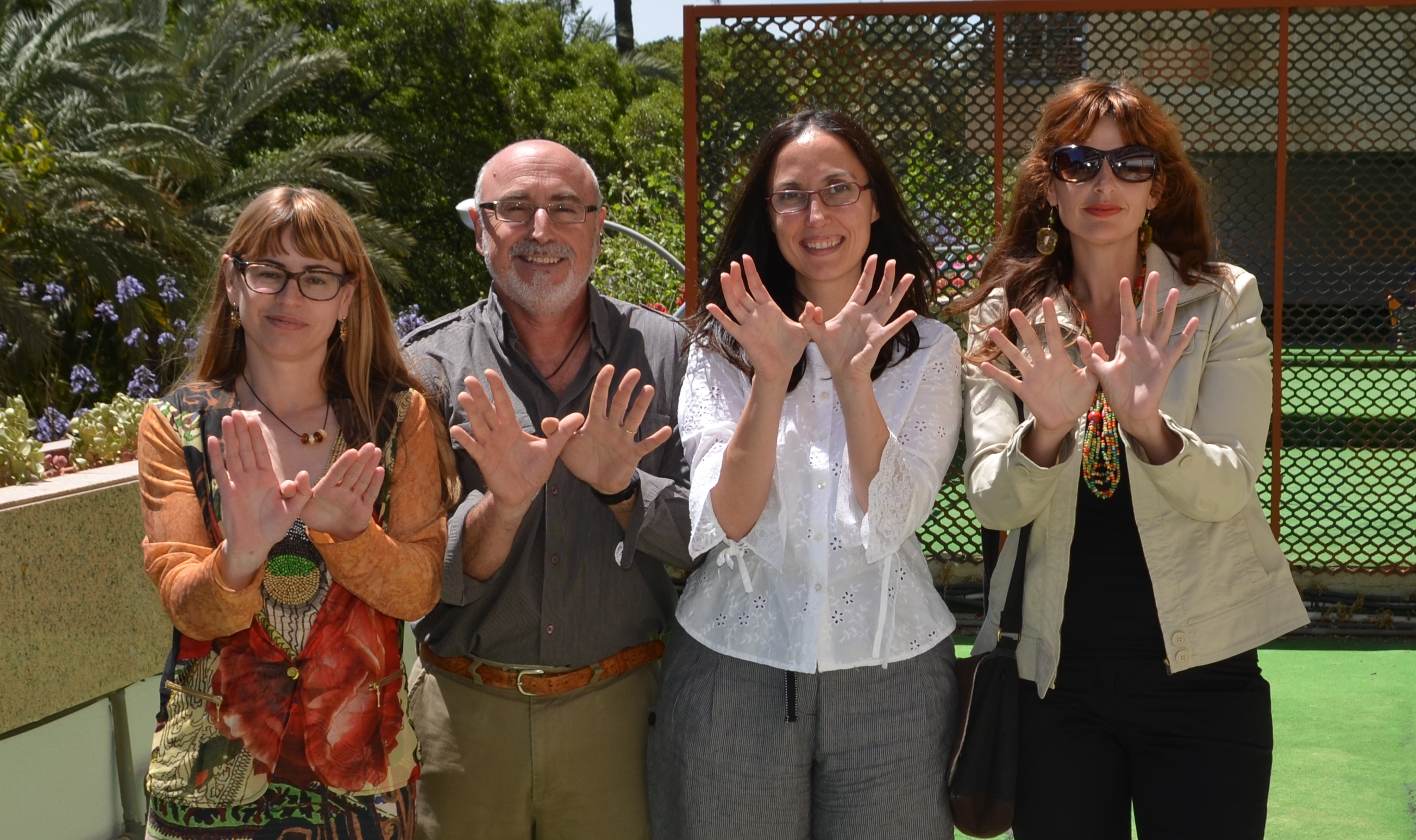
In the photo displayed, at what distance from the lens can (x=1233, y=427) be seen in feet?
8.57

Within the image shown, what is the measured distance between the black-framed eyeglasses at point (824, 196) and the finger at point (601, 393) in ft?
1.76

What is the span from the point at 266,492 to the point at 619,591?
35.8 inches

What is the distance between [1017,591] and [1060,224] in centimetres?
87

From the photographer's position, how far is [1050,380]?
8.19 feet

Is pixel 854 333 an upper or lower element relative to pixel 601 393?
upper

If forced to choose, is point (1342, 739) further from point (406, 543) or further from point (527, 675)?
point (406, 543)

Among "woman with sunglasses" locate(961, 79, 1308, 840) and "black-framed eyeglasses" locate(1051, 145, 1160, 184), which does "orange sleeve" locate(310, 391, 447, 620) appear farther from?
"black-framed eyeglasses" locate(1051, 145, 1160, 184)

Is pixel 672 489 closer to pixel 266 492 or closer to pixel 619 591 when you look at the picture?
pixel 619 591

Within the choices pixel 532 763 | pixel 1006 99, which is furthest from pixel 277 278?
pixel 1006 99

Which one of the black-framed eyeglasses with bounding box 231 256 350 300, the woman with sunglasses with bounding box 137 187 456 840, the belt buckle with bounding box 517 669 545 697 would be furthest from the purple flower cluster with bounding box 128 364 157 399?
the belt buckle with bounding box 517 669 545 697

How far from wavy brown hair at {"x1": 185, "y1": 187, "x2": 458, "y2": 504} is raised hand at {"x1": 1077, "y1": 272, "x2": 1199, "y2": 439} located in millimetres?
1412

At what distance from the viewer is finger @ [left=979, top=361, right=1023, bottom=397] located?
8.20 ft

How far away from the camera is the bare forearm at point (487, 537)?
2727 millimetres

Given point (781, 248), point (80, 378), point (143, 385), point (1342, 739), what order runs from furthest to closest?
point (80, 378) < point (143, 385) < point (1342, 739) < point (781, 248)
